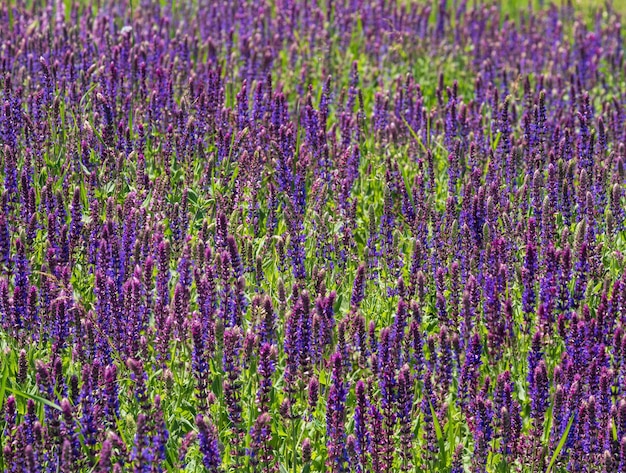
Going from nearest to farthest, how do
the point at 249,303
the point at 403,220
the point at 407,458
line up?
1. the point at 407,458
2. the point at 249,303
3. the point at 403,220

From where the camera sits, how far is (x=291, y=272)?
24.7ft

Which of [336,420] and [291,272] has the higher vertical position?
[336,420]

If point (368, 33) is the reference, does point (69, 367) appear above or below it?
below

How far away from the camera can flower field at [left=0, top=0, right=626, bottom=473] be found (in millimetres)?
5531

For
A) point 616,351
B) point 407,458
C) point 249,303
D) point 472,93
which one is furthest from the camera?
point 472,93

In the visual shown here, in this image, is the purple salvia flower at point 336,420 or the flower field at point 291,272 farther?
the flower field at point 291,272

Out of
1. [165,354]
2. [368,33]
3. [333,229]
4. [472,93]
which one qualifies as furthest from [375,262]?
[368,33]

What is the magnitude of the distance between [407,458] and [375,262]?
243 cm

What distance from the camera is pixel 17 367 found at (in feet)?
20.3

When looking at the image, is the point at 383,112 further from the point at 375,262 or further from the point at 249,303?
the point at 249,303

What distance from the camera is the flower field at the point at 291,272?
553cm

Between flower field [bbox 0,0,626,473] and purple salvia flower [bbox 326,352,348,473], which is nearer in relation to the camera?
purple salvia flower [bbox 326,352,348,473]

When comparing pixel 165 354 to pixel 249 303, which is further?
pixel 249 303

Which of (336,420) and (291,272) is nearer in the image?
(336,420)
